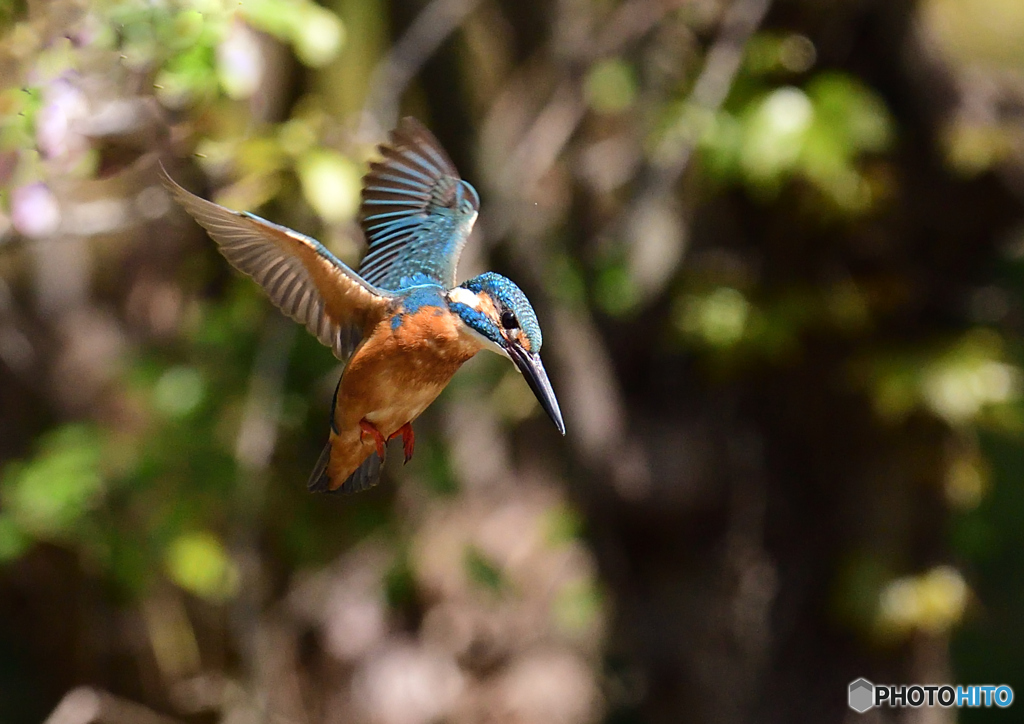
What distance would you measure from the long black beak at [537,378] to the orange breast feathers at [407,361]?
0.09 meters

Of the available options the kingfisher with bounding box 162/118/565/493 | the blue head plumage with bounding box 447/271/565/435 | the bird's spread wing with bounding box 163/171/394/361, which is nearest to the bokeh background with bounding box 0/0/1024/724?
the kingfisher with bounding box 162/118/565/493

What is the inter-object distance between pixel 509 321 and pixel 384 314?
0.21 metres

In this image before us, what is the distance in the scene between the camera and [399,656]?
3.32 m

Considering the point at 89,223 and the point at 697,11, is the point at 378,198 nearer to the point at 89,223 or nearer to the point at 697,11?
the point at 89,223

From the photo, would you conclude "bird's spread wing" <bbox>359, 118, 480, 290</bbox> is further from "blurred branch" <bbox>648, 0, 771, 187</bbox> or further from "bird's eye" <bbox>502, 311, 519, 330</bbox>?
"blurred branch" <bbox>648, 0, 771, 187</bbox>

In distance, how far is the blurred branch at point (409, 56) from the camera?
8.40ft

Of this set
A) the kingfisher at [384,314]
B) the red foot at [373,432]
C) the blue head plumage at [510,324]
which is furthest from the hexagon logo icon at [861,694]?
the blue head plumage at [510,324]

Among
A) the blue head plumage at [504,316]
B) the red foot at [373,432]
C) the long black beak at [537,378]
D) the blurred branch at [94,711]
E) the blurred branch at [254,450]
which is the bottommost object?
the blurred branch at [94,711]

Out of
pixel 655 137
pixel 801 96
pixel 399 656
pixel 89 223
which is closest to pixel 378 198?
pixel 89 223

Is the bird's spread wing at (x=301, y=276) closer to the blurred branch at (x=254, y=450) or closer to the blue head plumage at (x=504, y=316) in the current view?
the blue head plumage at (x=504, y=316)

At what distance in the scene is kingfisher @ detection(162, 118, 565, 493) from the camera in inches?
47.8

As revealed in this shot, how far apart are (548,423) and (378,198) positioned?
1761mm

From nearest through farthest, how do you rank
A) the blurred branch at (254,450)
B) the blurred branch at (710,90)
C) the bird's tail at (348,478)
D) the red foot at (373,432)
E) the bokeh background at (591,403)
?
the red foot at (373,432), the bird's tail at (348,478), the blurred branch at (254,450), the blurred branch at (710,90), the bokeh background at (591,403)

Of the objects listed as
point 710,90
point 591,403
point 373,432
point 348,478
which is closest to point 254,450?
point 591,403
